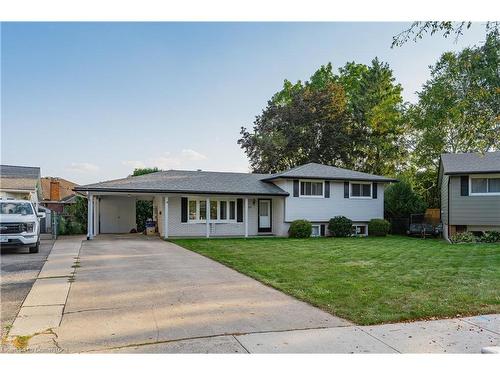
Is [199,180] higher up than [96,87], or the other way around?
[96,87]

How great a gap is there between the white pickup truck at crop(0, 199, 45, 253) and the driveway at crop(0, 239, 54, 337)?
407 millimetres

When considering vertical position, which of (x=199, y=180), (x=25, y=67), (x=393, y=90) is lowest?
(x=199, y=180)

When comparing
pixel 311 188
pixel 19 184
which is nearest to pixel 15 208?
pixel 19 184

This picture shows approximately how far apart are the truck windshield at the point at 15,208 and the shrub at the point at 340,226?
47.6ft

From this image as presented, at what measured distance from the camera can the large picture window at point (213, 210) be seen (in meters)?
20.7

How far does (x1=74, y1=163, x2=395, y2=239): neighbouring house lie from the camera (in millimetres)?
20125

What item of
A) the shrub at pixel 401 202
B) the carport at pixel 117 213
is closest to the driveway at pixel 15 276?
the carport at pixel 117 213

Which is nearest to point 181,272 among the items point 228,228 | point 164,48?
point 164,48

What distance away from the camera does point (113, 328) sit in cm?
498

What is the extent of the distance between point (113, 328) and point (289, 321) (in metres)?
2.32

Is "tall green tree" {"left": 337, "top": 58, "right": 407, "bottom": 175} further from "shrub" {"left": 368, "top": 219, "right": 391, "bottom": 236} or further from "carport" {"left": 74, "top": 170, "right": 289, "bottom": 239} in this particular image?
"carport" {"left": 74, "top": 170, "right": 289, "bottom": 239}

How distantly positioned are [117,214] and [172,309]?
1923 centimetres

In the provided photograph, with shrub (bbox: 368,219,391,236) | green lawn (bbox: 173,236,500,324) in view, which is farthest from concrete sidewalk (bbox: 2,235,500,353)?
shrub (bbox: 368,219,391,236)
